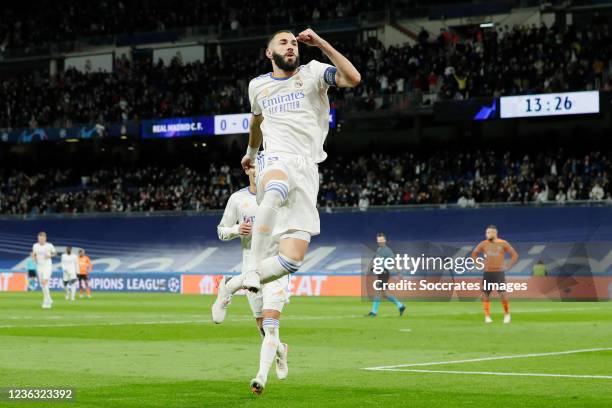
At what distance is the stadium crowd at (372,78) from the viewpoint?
5356cm

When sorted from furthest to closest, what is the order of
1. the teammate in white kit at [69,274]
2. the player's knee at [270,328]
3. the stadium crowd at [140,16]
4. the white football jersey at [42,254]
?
the stadium crowd at [140,16] < the teammate in white kit at [69,274] < the white football jersey at [42,254] < the player's knee at [270,328]

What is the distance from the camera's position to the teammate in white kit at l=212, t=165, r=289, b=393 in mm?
10781

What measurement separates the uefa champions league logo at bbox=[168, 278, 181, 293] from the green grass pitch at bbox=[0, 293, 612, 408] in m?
23.5

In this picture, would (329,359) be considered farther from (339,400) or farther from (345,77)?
(345,77)

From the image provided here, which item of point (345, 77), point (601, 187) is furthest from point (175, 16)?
point (345, 77)

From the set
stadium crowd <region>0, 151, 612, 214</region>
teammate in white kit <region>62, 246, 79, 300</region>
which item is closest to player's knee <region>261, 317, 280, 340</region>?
teammate in white kit <region>62, 246, 79, 300</region>

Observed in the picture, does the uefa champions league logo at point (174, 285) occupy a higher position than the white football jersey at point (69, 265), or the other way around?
the white football jersey at point (69, 265)

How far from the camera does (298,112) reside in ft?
36.1

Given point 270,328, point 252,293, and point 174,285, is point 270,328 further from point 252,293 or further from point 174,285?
point 174,285

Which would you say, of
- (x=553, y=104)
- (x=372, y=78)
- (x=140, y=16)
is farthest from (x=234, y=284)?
(x=140, y=16)

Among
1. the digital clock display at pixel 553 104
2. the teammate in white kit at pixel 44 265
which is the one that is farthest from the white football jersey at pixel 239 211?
the digital clock display at pixel 553 104

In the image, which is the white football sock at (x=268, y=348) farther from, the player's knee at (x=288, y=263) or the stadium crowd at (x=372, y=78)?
the stadium crowd at (x=372, y=78)

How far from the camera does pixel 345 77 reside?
1057 centimetres

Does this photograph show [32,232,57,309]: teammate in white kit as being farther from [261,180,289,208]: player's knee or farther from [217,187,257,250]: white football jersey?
[261,180,289,208]: player's knee
